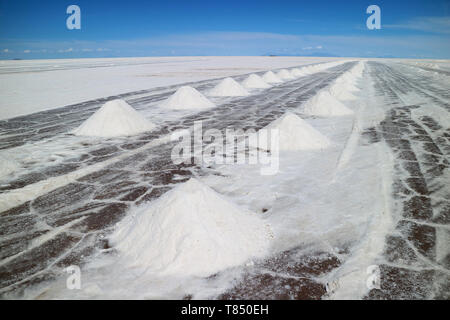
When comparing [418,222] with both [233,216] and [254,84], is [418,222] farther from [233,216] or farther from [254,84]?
[254,84]

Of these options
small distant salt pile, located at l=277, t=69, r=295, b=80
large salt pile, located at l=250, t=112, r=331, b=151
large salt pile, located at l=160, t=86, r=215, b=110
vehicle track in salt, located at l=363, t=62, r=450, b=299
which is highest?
small distant salt pile, located at l=277, t=69, r=295, b=80

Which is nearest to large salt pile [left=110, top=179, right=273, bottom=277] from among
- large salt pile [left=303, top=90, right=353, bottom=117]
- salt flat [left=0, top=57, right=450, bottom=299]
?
salt flat [left=0, top=57, right=450, bottom=299]

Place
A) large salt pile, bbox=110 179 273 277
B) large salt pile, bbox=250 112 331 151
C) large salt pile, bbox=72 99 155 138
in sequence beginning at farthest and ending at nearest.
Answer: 1. large salt pile, bbox=72 99 155 138
2. large salt pile, bbox=250 112 331 151
3. large salt pile, bbox=110 179 273 277

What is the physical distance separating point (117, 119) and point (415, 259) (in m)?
6.43

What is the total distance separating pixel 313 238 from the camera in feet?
9.47

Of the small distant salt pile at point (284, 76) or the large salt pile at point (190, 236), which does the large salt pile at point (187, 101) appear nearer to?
the large salt pile at point (190, 236)

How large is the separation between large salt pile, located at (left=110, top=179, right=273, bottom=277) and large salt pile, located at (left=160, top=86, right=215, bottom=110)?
7.66 meters

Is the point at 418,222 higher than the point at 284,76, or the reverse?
the point at 284,76

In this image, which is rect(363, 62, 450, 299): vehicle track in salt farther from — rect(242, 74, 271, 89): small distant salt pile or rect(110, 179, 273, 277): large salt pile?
rect(242, 74, 271, 89): small distant salt pile

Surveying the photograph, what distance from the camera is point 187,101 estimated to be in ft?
34.0

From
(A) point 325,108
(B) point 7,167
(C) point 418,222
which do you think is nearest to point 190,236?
(C) point 418,222

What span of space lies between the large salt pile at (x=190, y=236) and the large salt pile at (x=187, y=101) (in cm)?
766

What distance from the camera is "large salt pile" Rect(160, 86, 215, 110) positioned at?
10250 mm

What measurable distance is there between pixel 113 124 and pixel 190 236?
5.23 m
